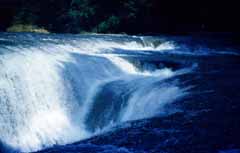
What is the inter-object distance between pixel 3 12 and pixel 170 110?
24.4 meters

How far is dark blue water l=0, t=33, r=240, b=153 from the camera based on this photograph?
5.04 metres

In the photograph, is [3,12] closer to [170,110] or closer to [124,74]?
[124,74]

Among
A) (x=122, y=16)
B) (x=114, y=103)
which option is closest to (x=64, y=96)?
(x=114, y=103)

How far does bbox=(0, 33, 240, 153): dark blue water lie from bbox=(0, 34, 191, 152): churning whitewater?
0.07 ft

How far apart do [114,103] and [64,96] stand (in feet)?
4.25

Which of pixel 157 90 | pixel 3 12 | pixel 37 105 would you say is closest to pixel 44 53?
pixel 37 105

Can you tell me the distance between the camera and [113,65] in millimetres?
11414

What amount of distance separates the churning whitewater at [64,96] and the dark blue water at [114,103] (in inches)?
0.9

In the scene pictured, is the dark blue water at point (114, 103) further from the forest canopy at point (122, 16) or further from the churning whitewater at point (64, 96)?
the forest canopy at point (122, 16)

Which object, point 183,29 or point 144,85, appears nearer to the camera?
point 144,85

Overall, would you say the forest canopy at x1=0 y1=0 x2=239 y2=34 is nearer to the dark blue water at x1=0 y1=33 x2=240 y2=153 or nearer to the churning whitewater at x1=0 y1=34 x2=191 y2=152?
the dark blue water at x1=0 y1=33 x2=240 y2=153

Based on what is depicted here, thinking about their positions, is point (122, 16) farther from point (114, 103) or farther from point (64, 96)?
point (114, 103)

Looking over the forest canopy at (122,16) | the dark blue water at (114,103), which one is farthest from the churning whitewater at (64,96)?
the forest canopy at (122,16)

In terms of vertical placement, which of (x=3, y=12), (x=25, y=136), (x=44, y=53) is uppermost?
(x=3, y=12)
